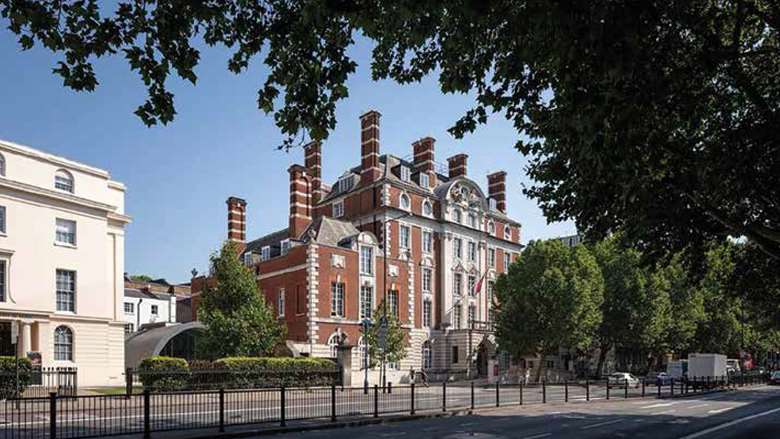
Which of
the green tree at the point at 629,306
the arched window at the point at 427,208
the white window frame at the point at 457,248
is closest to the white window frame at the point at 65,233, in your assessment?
the arched window at the point at 427,208

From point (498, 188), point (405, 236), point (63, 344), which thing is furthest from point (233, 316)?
point (498, 188)

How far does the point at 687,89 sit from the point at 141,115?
33.3 ft

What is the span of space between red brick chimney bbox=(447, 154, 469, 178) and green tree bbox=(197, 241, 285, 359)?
1364 inches

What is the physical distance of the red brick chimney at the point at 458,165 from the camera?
74.6 metres

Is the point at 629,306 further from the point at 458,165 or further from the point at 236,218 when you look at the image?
the point at 236,218

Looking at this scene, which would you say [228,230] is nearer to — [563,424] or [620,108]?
[563,424]

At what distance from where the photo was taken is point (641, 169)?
1351cm

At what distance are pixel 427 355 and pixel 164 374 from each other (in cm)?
3453

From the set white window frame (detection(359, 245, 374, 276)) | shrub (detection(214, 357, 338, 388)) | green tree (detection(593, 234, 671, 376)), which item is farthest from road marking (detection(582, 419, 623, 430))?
green tree (detection(593, 234, 671, 376))

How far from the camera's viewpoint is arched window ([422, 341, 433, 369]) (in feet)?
212

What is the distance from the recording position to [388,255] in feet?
203

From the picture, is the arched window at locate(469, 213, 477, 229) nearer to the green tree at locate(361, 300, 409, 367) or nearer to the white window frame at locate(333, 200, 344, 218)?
the white window frame at locate(333, 200, 344, 218)

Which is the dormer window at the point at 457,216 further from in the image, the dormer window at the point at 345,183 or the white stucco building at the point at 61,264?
the white stucco building at the point at 61,264

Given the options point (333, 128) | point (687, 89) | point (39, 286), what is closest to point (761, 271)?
point (687, 89)
